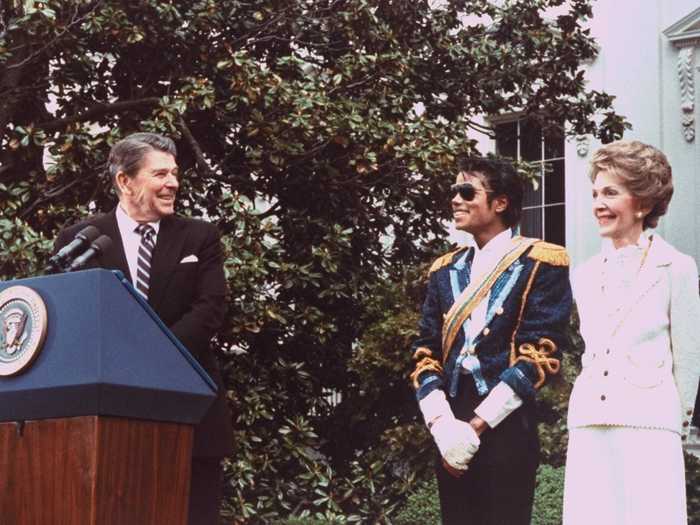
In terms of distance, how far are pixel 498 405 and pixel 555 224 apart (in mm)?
10203

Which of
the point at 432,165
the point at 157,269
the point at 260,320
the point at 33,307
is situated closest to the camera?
the point at 33,307

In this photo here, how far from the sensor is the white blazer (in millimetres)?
3879

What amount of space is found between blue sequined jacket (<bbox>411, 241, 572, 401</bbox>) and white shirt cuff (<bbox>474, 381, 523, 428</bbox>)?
0.04 meters

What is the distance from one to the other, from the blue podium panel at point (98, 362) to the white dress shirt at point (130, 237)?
2.80 ft

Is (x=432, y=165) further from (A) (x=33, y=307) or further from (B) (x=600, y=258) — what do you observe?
(A) (x=33, y=307)

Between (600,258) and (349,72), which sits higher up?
(349,72)

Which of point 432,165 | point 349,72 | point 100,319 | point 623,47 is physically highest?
point 623,47

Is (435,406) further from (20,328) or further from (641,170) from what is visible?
(20,328)

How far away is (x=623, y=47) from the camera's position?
1367 centimetres

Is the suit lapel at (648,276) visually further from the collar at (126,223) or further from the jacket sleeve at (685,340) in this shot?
the collar at (126,223)

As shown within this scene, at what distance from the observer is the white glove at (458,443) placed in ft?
13.8

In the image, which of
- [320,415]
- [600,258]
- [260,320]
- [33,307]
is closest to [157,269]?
[33,307]

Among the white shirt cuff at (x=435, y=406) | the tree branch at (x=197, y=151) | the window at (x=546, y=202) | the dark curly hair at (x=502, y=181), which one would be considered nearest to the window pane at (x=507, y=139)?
the window at (x=546, y=202)

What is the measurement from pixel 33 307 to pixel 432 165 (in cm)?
604
